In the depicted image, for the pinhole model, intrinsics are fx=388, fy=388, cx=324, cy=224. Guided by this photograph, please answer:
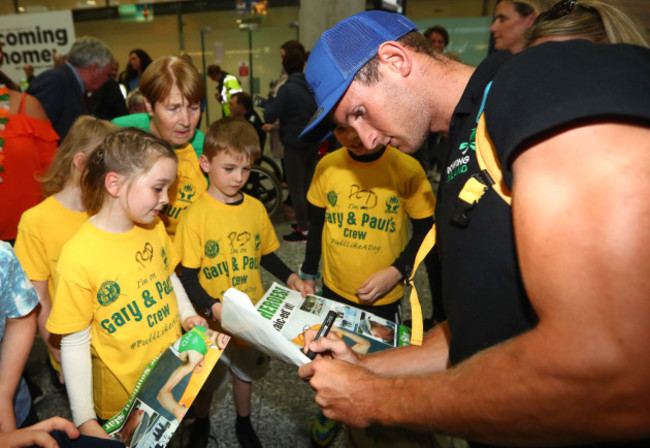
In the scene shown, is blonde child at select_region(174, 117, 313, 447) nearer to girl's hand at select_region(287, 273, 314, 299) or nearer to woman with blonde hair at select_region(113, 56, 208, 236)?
girl's hand at select_region(287, 273, 314, 299)

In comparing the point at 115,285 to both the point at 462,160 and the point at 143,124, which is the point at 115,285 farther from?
the point at 462,160

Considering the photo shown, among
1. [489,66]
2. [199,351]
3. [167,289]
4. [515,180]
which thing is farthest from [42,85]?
[515,180]

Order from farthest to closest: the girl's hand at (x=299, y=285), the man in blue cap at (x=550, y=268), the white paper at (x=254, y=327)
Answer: the girl's hand at (x=299, y=285)
the white paper at (x=254, y=327)
the man in blue cap at (x=550, y=268)

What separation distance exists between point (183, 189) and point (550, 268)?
5.79 ft

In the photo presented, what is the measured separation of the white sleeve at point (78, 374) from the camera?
1234 mm

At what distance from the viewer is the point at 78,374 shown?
1258mm

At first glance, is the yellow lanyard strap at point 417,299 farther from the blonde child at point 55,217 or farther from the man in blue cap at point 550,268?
the blonde child at point 55,217

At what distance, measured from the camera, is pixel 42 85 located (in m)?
2.92

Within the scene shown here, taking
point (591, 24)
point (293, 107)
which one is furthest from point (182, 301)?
point (293, 107)

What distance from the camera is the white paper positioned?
970mm

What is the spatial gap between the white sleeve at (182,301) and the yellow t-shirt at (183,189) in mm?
388

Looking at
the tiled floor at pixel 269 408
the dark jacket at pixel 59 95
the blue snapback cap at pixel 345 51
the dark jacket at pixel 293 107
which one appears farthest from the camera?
the dark jacket at pixel 293 107

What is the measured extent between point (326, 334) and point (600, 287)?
872 mm

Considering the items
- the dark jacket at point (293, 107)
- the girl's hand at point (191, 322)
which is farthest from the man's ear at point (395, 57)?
the dark jacket at point (293, 107)
